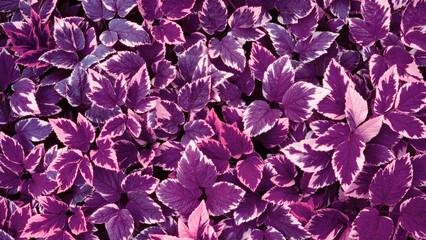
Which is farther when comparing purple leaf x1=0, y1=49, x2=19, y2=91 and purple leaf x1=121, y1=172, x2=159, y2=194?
purple leaf x1=0, y1=49, x2=19, y2=91

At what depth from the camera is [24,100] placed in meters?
1.09

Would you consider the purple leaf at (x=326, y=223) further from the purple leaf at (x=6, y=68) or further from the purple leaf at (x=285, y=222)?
the purple leaf at (x=6, y=68)

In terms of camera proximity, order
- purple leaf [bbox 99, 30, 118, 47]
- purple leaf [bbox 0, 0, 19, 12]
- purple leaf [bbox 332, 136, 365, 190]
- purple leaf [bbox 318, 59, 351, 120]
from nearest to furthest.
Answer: purple leaf [bbox 332, 136, 365, 190]
purple leaf [bbox 318, 59, 351, 120]
purple leaf [bbox 99, 30, 118, 47]
purple leaf [bbox 0, 0, 19, 12]

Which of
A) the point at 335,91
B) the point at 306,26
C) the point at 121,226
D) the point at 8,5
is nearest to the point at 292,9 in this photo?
the point at 306,26

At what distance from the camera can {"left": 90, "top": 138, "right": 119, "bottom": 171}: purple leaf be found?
38.8 inches

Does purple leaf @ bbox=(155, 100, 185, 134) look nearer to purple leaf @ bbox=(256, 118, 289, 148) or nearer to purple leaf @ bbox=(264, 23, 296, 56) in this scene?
purple leaf @ bbox=(256, 118, 289, 148)

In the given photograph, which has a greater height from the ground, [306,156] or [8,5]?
[8,5]

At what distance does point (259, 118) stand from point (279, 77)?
0.14 meters

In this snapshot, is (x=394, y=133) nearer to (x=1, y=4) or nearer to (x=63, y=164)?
(x=63, y=164)

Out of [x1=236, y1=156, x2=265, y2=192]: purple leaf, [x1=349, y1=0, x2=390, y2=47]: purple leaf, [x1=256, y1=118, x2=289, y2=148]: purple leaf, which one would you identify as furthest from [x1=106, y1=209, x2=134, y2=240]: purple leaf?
[x1=349, y1=0, x2=390, y2=47]: purple leaf

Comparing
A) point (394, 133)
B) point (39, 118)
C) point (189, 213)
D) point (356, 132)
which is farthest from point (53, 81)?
point (394, 133)

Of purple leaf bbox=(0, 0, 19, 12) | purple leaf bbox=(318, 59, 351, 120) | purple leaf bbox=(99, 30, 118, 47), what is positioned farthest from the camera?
purple leaf bbox=(0, 0, 19, 12)

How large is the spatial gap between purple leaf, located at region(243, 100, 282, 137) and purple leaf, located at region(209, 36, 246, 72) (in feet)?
0.47

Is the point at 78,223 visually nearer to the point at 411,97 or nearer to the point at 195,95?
the point at 195,95
